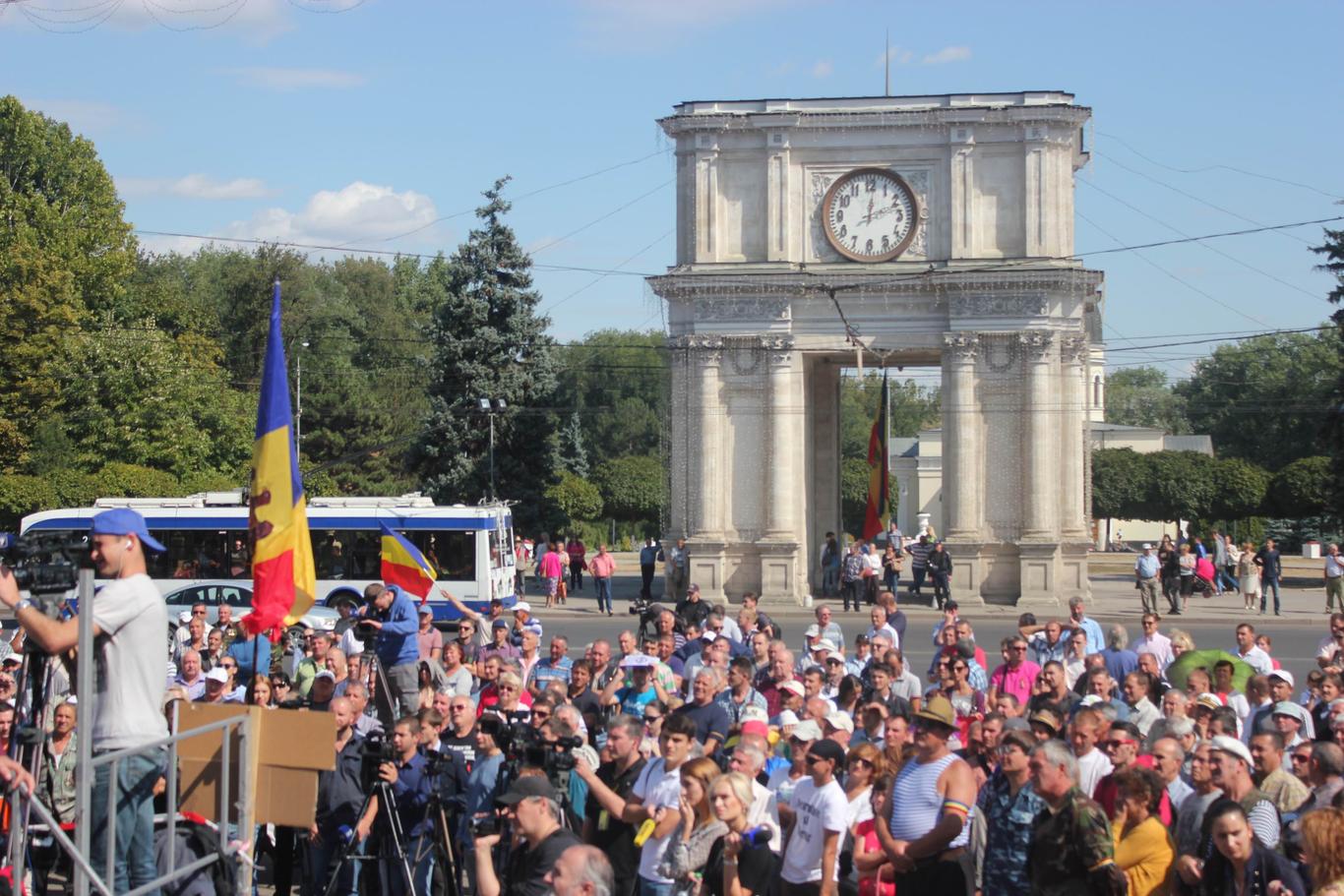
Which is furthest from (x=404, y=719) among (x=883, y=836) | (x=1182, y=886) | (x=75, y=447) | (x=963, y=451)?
(x=75, y=447)

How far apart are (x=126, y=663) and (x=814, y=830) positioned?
4.22 m

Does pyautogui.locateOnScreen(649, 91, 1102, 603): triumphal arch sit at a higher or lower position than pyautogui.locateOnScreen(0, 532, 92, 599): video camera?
higher

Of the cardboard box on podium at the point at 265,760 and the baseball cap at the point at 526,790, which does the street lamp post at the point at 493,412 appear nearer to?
the cardboard box on podium at the point at 265,760

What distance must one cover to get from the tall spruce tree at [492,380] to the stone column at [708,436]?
14172 millimetres

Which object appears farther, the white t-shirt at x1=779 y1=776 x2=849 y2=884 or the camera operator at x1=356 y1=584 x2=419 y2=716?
the camera operator at x1=356 y1=584 x2=419 y2=716

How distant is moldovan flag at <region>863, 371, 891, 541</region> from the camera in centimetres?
4256

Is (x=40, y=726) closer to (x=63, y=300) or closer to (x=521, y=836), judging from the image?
(x=521, y=836)

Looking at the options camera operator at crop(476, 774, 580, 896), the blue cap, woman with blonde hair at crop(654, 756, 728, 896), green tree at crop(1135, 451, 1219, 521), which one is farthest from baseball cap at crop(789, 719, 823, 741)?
green tree at crop(1135, 451, 1219, 521)

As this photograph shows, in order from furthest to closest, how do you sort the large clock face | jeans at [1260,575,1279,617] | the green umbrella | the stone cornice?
the large clock face → the stone cornice → jeans at [1260,575,1279,617] → the green umbrella

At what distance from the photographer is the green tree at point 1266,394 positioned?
9206 cm

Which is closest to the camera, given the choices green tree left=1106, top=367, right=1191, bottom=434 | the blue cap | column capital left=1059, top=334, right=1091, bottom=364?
the blue cap

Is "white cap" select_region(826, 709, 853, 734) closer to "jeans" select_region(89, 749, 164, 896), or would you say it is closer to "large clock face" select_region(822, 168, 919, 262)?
"jeans" select_region(89, 749, 164, 896)

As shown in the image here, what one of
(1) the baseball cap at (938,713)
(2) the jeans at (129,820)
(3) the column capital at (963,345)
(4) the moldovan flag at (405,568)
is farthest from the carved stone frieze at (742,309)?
(2) the jeans at (129,820)

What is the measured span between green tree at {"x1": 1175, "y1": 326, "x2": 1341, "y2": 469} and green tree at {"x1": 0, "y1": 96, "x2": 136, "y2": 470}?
177ft
